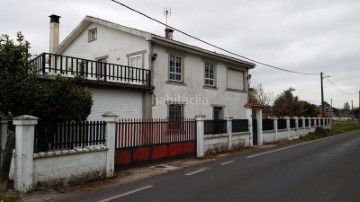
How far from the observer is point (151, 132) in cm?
1085

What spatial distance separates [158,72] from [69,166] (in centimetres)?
881

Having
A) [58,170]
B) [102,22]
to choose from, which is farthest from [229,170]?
[102,22]

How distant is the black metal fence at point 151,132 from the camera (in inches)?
383

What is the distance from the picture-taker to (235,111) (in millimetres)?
21656

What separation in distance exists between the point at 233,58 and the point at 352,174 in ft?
43.5

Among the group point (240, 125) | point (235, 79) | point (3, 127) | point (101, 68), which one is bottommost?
point (240, 125)

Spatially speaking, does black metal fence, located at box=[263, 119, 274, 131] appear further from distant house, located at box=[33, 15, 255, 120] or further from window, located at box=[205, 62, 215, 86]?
window, located at box=[205, 62, 215, 86]

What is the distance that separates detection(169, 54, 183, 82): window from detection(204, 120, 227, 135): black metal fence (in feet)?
12.8

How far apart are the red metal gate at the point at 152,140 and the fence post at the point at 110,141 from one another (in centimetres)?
54

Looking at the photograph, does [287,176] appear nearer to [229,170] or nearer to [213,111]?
[229,170]

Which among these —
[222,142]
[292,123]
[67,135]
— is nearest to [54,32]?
[222,142]

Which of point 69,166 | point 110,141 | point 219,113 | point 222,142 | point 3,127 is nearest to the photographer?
point 69,166

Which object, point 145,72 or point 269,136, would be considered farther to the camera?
point 269,136

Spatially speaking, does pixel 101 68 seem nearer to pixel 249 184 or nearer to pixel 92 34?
pixel 92 34
